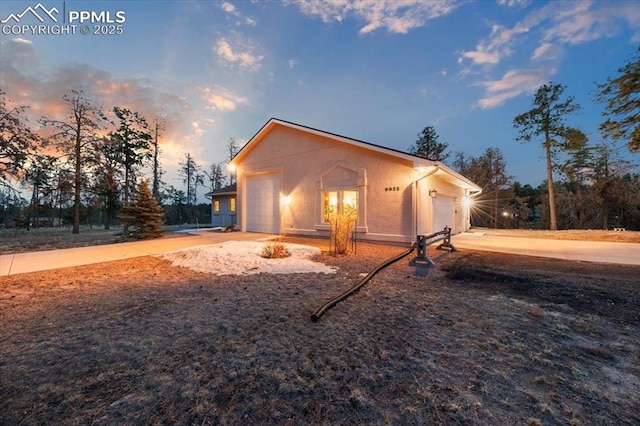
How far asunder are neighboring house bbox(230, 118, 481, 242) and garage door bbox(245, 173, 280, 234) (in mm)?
54

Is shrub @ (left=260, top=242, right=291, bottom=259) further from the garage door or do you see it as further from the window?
the garage door

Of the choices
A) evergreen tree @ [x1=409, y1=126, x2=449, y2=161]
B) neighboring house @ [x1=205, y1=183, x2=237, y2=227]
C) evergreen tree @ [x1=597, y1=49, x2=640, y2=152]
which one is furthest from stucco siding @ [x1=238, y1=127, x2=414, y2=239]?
evergreen tree @ [x1=409, y1=126, x2=449, y2=161]

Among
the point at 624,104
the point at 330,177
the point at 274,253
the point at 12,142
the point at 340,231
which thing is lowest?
the point at 274,253

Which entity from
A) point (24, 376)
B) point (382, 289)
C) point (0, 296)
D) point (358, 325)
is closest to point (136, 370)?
point (24, 376)

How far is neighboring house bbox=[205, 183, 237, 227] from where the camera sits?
19.0 m

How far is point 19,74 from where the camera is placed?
440 inches

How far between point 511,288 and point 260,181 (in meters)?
12.0

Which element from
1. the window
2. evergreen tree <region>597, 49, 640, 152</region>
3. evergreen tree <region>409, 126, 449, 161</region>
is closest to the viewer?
the window

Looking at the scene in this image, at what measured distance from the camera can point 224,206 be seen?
19969 millimetres

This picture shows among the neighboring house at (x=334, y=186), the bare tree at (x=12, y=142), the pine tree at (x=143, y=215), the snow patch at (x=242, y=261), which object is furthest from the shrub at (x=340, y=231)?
A: the bare tree at (x=12, y=142)

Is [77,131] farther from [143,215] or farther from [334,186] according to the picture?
[334,186]

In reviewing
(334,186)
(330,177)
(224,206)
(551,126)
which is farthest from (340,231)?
(551,126)

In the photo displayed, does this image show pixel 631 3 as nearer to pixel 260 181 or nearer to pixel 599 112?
pixel 599 112

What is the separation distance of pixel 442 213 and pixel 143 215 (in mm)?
14531
